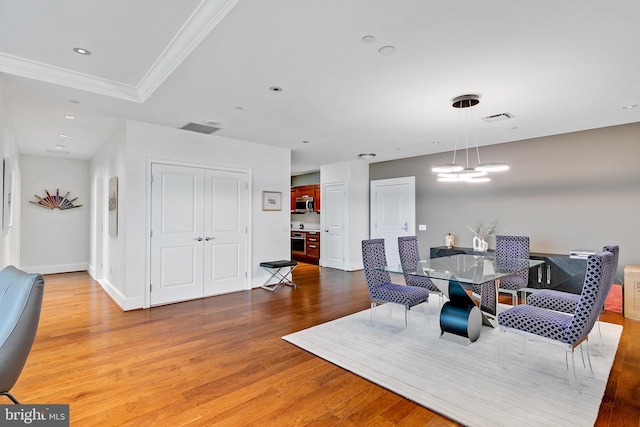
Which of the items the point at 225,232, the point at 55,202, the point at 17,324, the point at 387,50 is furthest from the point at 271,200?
the point at 55,202

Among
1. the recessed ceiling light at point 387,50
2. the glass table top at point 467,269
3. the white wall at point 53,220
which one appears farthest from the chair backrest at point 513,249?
the white wall at point 53,220

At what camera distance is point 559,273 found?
15.3 ft

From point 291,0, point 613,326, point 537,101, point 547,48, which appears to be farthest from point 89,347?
point 613,326

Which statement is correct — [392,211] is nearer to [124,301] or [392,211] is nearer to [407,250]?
[407,250]

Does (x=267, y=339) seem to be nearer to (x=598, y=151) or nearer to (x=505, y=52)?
(x=505, y=52)

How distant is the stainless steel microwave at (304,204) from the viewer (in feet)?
29.2

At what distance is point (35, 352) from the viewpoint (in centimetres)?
306

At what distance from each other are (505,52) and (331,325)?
3126 millimetres

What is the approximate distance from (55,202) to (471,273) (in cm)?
844

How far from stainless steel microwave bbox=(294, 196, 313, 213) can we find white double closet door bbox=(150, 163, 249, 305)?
3.54m

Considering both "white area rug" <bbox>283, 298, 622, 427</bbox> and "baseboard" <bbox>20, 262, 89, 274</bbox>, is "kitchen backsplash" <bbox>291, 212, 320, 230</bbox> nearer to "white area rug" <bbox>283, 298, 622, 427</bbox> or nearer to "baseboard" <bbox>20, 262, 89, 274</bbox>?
"baseboard" <bbox>20, 262, 89, 274</bbox>

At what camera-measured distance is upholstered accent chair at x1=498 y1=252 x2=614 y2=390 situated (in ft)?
7.59

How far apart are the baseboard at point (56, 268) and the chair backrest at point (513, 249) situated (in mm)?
8548

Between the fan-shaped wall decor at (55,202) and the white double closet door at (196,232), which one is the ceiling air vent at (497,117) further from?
the fan-shaped wall decor at (55,202)
